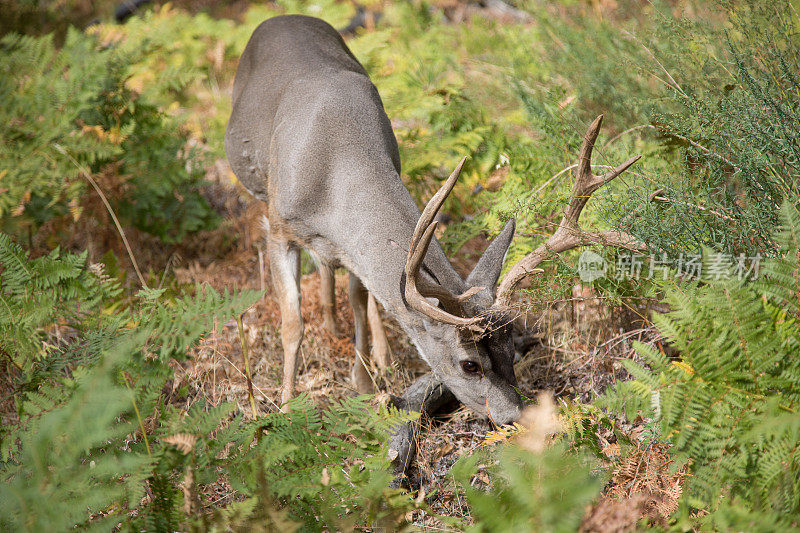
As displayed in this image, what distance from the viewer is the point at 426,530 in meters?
2.97

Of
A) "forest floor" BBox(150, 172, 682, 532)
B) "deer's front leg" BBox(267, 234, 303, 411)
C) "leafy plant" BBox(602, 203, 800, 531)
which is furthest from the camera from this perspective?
"deer's front leg" BBox(267, 234, 303, 411)

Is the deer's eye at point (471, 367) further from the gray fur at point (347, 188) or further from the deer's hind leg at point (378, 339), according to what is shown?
the deer's hind leg at point (378, 339)

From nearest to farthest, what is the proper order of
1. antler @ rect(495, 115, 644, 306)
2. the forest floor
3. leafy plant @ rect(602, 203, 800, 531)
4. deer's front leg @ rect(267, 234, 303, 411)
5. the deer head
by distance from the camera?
leafy plant @ rect(602, 203, 800, 531) → the forest floor → the deer head → antler @ rect(495, 115, 644, 306) → deer's front leg @ rect(267, 234, 303, 411)

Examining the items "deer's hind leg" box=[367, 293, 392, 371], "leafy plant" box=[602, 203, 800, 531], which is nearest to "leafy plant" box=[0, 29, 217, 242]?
"deer's hind leg" box=[367, 293, 392, 371]

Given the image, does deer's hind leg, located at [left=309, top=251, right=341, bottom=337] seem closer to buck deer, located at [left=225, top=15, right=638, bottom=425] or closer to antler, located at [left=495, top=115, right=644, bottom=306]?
buck deer, located at [left=225, top=15, right=638, bottom=425]

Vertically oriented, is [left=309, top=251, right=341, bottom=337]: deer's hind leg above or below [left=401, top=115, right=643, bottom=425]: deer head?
below

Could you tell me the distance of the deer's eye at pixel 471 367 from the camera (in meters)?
3.74

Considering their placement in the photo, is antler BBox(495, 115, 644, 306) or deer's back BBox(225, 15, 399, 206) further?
deer's back BBox(225, 15, 399, 206)

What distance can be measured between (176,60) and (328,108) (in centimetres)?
543

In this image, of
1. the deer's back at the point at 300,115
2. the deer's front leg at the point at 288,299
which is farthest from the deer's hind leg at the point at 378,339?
the deer's back at the point at 300,115

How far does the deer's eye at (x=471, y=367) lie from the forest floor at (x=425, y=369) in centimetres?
34

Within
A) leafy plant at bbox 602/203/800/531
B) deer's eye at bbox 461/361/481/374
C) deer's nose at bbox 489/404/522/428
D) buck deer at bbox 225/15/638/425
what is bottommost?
deer's nose at bbox 489/404/522/428

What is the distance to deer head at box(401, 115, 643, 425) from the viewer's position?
3.43 m

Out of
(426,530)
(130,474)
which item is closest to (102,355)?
(130,474)
